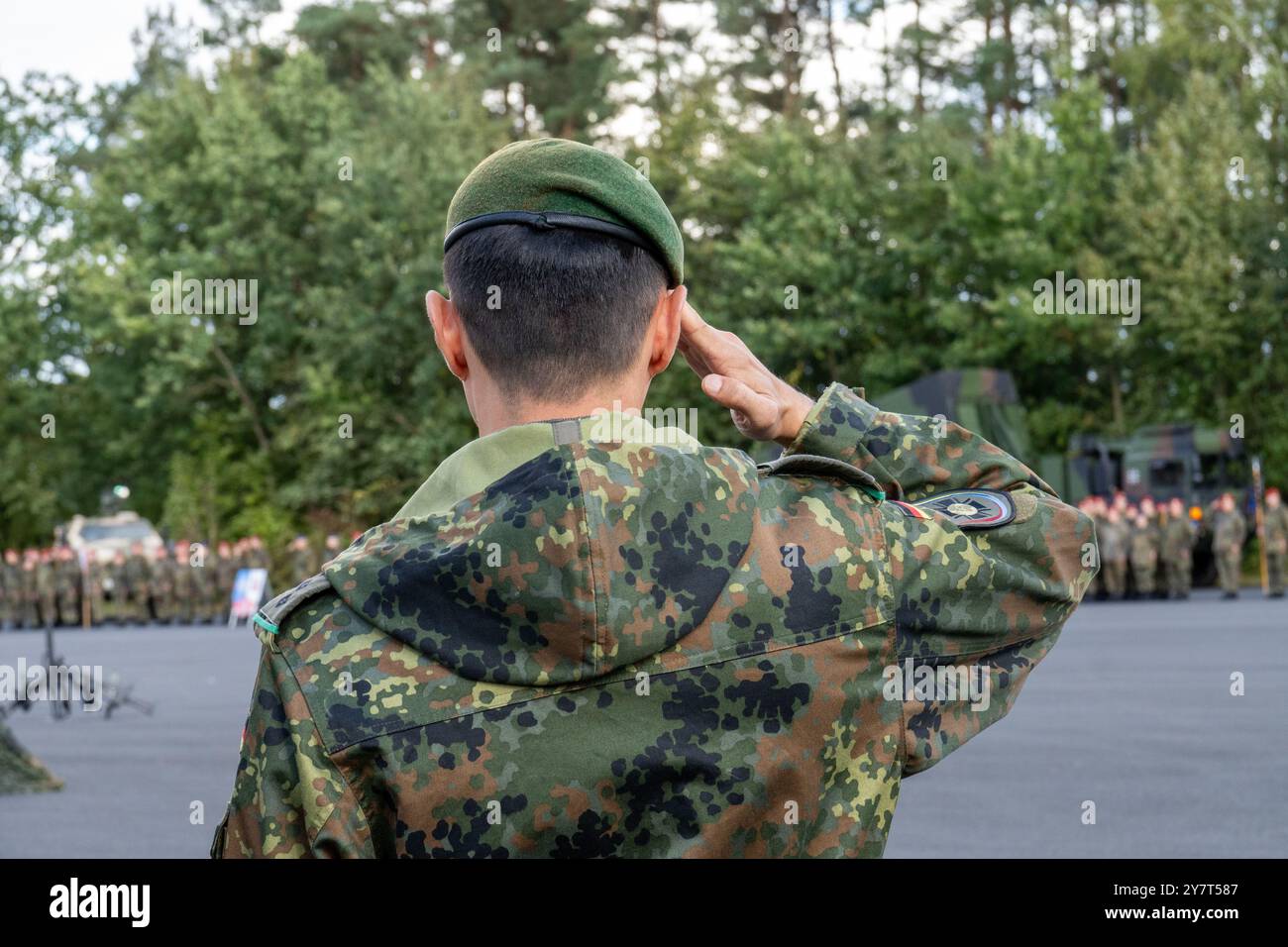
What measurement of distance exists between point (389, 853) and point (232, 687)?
16.5 meters

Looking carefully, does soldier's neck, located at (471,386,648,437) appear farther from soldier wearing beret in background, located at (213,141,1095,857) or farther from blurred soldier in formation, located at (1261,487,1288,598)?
blurred soldier in formation, located at (1261,487,1288,598)

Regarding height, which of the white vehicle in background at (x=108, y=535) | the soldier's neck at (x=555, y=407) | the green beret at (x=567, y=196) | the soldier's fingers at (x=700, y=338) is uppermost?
the green beret at (x=567, y=196)

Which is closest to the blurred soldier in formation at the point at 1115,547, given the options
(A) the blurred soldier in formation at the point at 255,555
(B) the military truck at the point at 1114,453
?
(B) the military truck at the point at 1114,453

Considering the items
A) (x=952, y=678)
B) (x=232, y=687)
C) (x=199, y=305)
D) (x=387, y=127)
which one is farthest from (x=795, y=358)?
(x=952, y=678)

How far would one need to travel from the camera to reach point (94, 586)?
127 feet

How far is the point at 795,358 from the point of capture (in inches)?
1464

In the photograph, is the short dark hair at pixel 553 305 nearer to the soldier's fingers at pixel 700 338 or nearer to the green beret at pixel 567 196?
the green beret at pixel 567 196

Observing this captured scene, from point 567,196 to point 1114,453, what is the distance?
31.9 metres

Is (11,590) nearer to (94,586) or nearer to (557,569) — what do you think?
(94,586)

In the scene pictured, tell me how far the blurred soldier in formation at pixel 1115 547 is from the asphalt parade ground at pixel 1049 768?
9.16m

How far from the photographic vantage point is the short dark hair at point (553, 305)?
1.97 meters

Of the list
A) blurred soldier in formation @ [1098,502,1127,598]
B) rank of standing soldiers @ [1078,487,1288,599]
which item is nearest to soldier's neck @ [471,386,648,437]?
rank of standing soldiers @ [1078,487,1288,599]

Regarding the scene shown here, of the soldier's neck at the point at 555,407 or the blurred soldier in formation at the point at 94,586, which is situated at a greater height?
the soldier's neck at the point at 555,407
